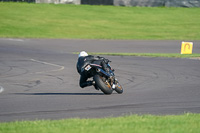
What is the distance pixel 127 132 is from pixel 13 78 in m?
9.68

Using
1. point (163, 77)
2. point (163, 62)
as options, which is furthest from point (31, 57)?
point (163, 77)

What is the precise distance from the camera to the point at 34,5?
1784 inches

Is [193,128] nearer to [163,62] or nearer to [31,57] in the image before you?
[163,62]

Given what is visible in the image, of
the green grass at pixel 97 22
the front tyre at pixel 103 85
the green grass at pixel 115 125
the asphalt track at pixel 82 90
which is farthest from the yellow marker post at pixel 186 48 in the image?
the green grass at pixel 115 125

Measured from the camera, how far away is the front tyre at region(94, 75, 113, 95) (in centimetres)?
1164

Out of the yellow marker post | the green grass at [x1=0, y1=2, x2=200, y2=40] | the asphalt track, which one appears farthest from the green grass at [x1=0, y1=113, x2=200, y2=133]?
the green grass at [x1=0, y1=2, x2=200, y2=40]

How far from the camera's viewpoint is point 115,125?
296 inches

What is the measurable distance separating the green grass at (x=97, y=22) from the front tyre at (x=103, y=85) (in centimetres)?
2449

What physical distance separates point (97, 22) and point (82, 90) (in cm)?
2942

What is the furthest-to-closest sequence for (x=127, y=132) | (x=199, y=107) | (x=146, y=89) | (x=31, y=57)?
1. (x=31, y=57)
2. (x=146, y=89)
3. (x=199, y=107)
4. (x=127, y=132)

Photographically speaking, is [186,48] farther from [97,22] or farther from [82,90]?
[97,22]

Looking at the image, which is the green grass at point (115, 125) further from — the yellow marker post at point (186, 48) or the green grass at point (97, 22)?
the green grass at point (97, 22)

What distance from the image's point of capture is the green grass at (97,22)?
37681mm

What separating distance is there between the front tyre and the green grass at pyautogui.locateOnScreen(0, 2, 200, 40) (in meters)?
24.5
